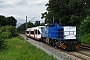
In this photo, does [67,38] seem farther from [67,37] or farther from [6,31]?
[6,31]

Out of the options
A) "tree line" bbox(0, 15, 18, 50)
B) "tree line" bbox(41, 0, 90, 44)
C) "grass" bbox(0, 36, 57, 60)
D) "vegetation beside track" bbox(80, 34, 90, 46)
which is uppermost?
"tree line" bbox(41, 0, 90, 44)

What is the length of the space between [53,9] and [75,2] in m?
5.41

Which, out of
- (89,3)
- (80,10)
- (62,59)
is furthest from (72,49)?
(89,3)

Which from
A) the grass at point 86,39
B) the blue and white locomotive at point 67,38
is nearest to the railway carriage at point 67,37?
the blue and white locomotive at point 67,38

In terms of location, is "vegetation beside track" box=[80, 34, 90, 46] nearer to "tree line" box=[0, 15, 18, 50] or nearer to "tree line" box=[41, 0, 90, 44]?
"tree line" box=[41, 0, 90, 44]

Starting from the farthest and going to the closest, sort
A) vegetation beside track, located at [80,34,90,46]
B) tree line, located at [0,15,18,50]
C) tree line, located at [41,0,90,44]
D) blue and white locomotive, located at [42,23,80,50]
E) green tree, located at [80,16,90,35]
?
tree line, located at [41,0,90,44] < vegetation beside track, located at [80,34,90,46] < green tree, located at [80,16,90,35] < blue and white locomotive, located at [42,23,80,50] < tree line, located at [0,15,18,50]

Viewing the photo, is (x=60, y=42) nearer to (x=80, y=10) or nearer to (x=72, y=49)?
(x=72, y=49)

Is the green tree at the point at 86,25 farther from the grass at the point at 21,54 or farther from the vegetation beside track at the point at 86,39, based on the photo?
the grass at the point at 21,54

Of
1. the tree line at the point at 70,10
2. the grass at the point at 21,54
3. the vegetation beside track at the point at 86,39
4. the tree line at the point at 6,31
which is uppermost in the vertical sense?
the tree line at the point at 70,10

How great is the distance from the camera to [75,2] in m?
53.0

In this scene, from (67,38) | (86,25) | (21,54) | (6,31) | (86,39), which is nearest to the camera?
(21,54)

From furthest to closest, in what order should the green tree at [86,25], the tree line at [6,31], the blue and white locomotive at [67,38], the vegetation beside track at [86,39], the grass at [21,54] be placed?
the vegetation beside track at [86,39] → the green tree at [86,25] → the blue and white locomotive at [67,38] → the tree line at [6,31] → the grass at [21,54]

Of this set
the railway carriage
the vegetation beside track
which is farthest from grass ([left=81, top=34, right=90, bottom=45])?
the railway carriage

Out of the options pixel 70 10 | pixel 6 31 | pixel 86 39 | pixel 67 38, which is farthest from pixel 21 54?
pixel 70 10
